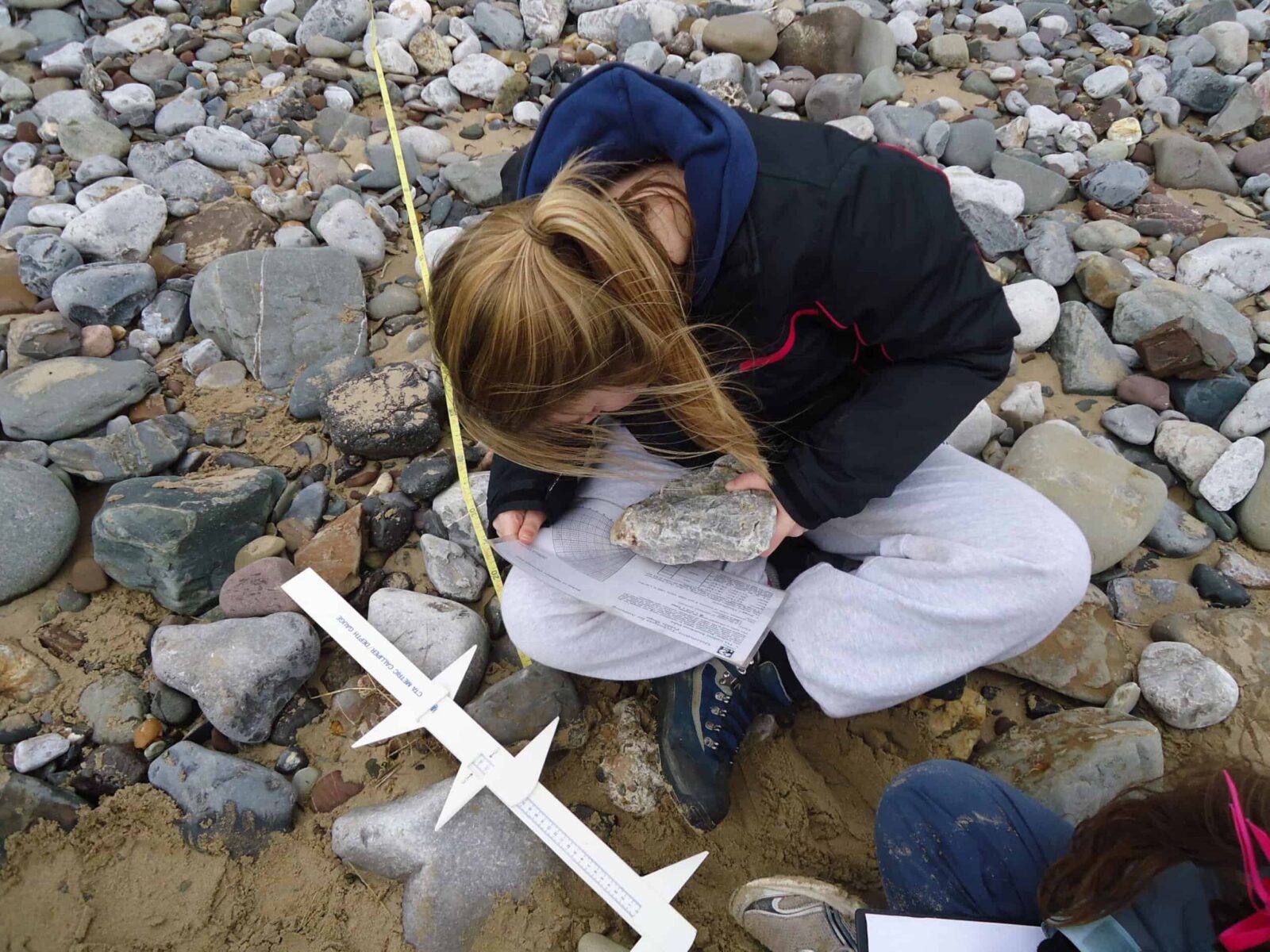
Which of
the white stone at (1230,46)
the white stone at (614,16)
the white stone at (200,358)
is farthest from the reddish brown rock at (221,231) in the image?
the white stone at (1230,46)

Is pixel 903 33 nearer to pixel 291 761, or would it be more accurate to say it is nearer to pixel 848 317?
pixel 848 317

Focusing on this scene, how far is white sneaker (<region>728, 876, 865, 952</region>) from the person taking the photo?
157 cm

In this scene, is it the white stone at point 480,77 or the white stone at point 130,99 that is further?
the white stone at point 480,77

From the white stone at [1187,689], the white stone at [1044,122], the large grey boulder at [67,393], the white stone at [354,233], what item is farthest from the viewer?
the white stone at [1044,122]

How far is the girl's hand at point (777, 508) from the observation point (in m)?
1.72

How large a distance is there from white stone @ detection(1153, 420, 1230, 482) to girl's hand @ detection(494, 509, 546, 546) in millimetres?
1820

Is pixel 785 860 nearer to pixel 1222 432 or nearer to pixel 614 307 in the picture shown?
pixel 614 307

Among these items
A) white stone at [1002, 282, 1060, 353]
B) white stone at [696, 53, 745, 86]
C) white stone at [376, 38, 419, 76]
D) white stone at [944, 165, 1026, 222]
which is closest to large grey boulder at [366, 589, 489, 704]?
white stone at [1002, 282, 1060, 353]

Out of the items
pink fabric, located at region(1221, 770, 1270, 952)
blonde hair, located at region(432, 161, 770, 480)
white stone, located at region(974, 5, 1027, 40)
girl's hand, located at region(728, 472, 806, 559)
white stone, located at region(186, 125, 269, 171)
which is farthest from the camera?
white stone, located at region(974, 5, 1027, 40)

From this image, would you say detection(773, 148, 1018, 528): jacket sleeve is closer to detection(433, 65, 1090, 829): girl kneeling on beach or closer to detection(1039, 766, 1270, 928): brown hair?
detection(433, 65, 1090, 829): girl kneeling on beach

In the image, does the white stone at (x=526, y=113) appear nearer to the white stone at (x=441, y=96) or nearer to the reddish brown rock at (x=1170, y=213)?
the white stone at (x=441, y=96)

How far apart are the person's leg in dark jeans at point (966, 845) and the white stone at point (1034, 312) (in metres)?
1.60

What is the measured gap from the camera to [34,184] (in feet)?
10.2

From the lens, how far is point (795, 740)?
6.25ft
